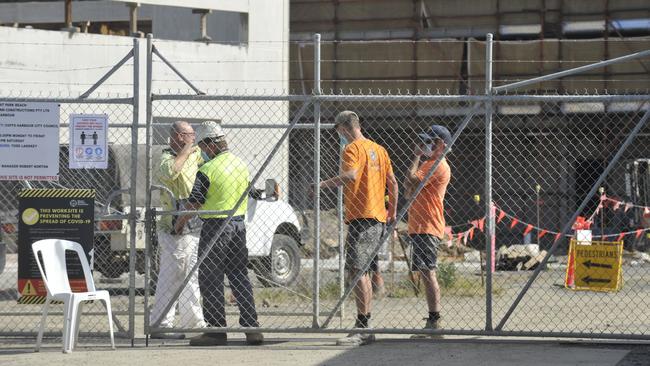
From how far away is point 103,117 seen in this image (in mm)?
10086

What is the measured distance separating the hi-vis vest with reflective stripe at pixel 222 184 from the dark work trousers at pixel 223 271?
0.39ft

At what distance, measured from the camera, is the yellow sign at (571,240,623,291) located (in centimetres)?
1133

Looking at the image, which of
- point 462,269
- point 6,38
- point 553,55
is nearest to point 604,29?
point 553,55

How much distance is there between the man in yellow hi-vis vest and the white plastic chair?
0.85 metres

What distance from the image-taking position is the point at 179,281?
1073cm

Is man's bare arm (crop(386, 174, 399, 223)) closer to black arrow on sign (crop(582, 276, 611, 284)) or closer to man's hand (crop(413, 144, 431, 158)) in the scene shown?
man's hand (crop(413, 144, 431, 158))

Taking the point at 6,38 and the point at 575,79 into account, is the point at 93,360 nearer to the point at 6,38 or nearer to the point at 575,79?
the point at 6,38

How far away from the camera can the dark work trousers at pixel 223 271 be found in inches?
391

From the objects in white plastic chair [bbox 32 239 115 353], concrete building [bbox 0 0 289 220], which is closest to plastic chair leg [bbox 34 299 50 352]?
white plastic chair [bbox 32 239 115 353]

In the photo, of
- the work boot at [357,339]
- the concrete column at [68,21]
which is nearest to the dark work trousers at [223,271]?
the work boot at [357,339]

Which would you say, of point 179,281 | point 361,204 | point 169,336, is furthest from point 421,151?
point 169,336

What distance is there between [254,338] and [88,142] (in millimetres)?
2207

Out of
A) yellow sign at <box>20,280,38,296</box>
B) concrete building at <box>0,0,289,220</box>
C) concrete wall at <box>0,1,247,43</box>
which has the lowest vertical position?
yellow sign at <box>20,280,38,296</box>

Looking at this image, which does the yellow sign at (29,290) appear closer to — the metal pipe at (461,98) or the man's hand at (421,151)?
the metal pipe at (461,98)
